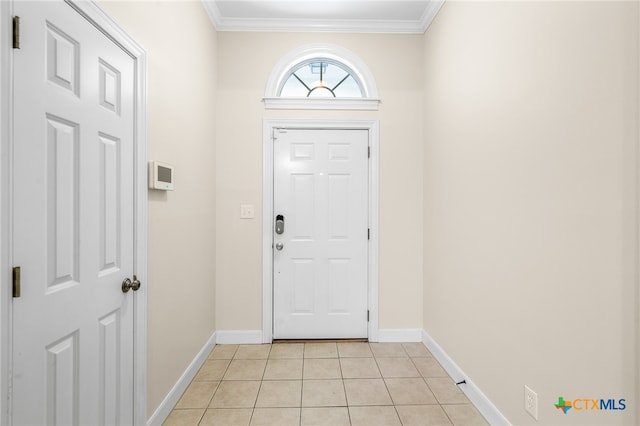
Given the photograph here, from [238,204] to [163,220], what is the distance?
1034 mm

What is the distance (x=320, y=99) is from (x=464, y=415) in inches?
99.1

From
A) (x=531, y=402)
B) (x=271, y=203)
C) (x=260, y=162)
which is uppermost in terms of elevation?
(x=260, y=162)

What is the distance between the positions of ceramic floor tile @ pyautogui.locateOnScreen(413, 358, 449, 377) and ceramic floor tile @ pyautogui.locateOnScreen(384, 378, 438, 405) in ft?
0.39

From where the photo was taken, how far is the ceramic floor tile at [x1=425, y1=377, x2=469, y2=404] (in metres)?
1.97

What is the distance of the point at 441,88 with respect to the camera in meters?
2.45

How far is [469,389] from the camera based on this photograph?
198 cm

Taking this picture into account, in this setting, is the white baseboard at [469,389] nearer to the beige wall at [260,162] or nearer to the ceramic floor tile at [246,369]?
the beige wall at [260,162]

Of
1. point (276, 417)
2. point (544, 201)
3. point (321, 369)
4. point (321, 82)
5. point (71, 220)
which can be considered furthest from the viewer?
point (321, 82)

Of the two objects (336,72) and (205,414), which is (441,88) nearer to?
(336,72)

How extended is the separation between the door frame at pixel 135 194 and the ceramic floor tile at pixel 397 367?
1.57 metres

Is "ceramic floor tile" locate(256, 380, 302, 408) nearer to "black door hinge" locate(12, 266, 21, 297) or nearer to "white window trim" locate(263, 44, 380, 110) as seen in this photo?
"black door hinge" locate(12, 266, 21, 297)

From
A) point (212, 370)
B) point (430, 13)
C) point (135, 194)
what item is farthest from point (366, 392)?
point (430, 13)

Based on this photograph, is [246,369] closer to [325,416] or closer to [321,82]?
[325,416]

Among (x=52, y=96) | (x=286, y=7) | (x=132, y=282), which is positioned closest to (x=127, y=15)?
(x=52, y=96)
